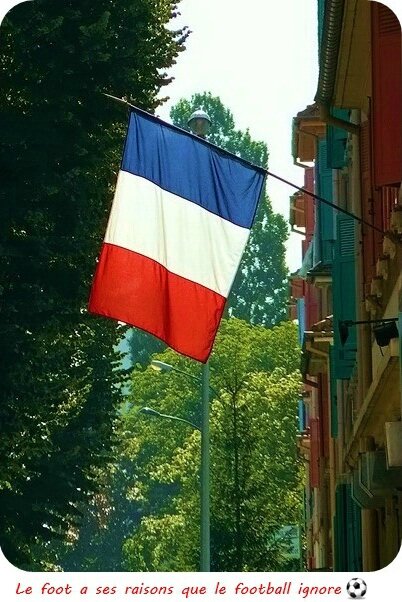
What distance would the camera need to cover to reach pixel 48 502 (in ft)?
84.5

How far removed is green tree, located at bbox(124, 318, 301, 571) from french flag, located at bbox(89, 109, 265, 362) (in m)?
18.7

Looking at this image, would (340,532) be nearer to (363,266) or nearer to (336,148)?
(336,148)

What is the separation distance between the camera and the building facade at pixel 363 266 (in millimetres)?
12219

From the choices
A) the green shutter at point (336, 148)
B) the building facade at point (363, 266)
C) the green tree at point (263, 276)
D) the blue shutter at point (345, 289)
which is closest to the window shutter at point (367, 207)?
the building facade at point (363, 266)

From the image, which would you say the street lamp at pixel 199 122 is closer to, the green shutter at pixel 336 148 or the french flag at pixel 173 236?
the green shutter at pixel 336 148

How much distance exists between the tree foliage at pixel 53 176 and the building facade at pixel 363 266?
2977mm

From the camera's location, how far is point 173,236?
12.6 meters

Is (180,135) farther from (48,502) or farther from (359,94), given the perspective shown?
(48,502)

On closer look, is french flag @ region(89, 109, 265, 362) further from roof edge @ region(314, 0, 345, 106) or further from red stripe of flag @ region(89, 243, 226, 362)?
roof edge @ region(314, 0, 345, 106)

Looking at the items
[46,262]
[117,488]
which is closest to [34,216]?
[46,262]

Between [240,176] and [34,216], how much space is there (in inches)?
367

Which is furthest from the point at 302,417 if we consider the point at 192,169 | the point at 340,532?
the point at 192,169
